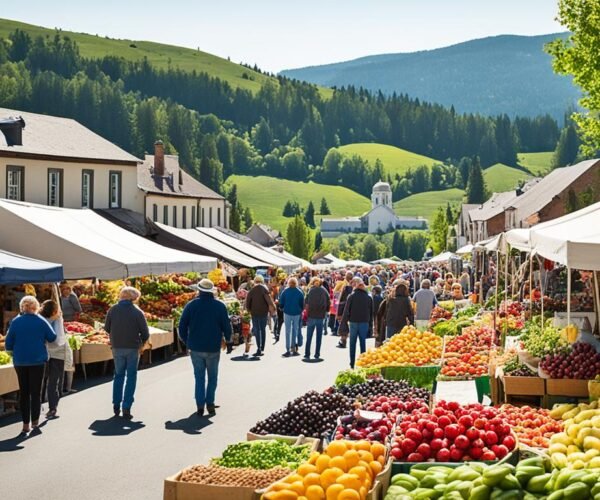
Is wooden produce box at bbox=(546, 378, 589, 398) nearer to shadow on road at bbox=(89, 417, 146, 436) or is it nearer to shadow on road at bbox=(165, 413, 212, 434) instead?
shadow on road at bbox=(165, 413, 212, 434)

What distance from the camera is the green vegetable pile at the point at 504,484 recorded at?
681 centimetres

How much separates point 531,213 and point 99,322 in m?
58.5

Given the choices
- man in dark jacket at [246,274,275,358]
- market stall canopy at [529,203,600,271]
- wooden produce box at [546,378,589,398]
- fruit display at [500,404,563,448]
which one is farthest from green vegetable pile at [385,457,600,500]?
man in dark jacket at [246,274,275,358]

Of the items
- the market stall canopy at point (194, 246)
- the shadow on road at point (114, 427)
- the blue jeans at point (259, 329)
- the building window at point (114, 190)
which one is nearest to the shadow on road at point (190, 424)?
the shadow on road at point (114, 427)

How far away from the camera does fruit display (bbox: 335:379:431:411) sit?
11.5 metres

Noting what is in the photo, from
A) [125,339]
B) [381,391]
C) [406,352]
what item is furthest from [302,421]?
[406,352]

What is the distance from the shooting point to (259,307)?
80.6 ft

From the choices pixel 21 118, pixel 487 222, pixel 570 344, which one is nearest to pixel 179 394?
pixel 570 344

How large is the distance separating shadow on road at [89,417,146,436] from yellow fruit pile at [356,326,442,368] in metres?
3.98

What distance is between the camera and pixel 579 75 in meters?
27.5

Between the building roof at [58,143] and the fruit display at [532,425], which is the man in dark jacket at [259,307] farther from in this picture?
the building roof at [58,143]

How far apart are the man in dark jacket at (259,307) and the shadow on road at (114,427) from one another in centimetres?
1005

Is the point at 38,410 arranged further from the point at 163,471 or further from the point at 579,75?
the point at 579,75

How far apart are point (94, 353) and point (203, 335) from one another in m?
5.89
